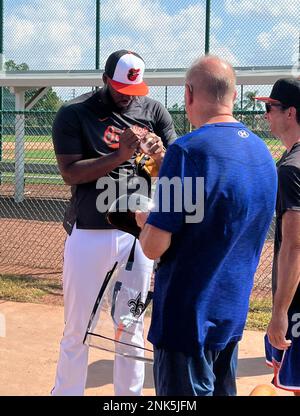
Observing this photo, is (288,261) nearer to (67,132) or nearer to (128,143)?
(128,143)

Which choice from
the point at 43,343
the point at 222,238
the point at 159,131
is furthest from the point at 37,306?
the point at 222,238

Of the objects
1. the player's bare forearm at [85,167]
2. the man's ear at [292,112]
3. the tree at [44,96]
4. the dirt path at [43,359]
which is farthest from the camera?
the tree at [44,96]

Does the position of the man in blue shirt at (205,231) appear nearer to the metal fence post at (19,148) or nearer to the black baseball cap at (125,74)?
the black baseball cap at (125,74)

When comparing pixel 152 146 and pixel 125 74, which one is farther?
pixel 125 74

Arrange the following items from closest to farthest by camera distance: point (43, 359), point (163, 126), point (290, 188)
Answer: point (290, 188) < point (163, 126) < point (43, 359)

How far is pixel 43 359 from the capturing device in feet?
14.8

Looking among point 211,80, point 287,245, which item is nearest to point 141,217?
point 211,80

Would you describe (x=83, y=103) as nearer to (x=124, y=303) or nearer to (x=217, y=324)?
(x=124, y=303)

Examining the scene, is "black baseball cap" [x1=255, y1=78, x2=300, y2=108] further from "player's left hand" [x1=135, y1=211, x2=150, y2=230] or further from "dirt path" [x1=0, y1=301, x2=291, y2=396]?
"dirt path" [x1=0, y1=301, x2=291, y2=396]

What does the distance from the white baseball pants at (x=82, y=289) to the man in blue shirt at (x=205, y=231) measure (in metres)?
1.07

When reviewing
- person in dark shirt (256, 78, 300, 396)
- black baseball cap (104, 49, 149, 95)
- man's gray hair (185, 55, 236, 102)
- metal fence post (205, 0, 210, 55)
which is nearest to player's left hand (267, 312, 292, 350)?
person in dark shirt (256, 78, 300, 396)

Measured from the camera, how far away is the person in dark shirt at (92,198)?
338 centimetres

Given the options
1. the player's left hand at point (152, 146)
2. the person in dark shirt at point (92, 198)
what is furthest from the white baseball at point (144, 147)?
the person in dark shirt at point (92, 198)

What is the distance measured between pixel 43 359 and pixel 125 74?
2.24 meters
